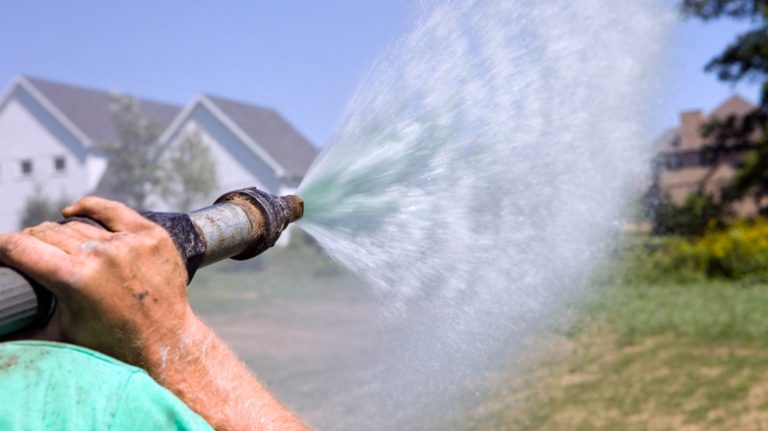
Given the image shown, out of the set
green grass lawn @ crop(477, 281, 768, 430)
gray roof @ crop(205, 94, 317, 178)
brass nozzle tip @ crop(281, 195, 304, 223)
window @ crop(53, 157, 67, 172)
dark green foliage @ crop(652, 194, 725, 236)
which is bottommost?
window @ crop(53, 157, 67, 172)

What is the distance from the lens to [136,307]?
1.08 meters

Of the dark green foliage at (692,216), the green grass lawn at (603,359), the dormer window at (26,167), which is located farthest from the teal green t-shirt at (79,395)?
the dormer window at (26,167)

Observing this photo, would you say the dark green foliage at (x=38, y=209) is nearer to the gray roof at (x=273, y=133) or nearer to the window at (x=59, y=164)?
the window at (x=59, y=164)

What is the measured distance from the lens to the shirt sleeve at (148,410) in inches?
39.4

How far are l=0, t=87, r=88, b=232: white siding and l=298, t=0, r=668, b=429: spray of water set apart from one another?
2039 cm

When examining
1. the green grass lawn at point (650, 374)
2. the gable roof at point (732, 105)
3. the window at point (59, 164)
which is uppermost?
the gable roof at point (732, 105)

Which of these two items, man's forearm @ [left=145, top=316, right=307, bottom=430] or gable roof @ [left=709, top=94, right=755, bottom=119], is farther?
gable roof @ [left=709, top=94, right=755, bottom=119]

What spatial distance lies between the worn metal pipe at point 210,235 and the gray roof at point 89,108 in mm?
23259

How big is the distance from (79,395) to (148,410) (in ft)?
0.27

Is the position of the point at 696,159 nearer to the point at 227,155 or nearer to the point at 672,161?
the point at 227,155

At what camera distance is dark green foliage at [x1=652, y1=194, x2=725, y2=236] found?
17938 mm

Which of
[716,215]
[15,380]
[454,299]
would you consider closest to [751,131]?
[716,215]

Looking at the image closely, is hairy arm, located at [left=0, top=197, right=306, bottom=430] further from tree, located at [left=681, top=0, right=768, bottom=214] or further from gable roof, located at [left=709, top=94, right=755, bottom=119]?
gable roof, located at [left=709, top=94, right=755, bottom=119]

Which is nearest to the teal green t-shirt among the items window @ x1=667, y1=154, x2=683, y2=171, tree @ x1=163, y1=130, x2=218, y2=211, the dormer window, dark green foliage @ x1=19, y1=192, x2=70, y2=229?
window @ x1=667, y1=154, x2=683, y2=171
